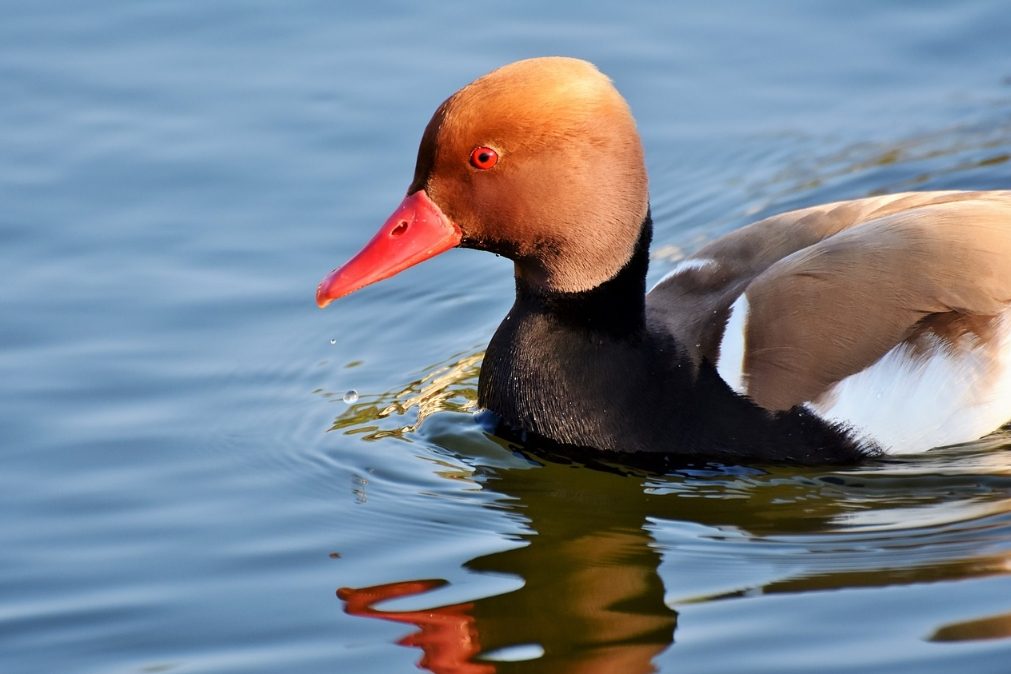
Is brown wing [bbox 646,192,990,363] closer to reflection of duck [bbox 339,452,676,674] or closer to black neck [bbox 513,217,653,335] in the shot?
black neck [bbox 513,217,653,335]

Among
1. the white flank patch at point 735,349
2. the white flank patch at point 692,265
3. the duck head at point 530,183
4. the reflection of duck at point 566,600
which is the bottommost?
the reflection of duck at point 566,600

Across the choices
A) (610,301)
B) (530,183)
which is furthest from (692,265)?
(530,183)

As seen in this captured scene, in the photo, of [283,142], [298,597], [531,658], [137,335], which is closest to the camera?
[531,658]

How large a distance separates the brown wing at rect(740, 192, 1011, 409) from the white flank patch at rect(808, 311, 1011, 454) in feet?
0.16

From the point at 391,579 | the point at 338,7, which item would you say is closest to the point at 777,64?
the point at 338,7

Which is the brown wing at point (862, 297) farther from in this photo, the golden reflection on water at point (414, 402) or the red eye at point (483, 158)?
the golden reflection on water at point (414, 402)

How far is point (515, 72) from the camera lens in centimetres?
619

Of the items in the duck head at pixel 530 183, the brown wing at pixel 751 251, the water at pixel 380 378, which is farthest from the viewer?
the brown wing at pixel 751 251

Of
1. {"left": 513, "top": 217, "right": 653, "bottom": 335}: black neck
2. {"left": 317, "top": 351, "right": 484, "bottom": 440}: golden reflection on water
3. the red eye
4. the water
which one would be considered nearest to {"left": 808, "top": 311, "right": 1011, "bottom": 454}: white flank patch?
the water

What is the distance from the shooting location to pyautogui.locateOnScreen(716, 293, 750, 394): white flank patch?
6.43 metres

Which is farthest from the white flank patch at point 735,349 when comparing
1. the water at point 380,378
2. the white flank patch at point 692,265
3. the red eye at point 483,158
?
the red eye at point 483,158

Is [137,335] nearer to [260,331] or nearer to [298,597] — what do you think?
[260,331]

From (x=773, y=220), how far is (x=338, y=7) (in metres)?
4.02

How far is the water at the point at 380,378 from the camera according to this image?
5.30m
